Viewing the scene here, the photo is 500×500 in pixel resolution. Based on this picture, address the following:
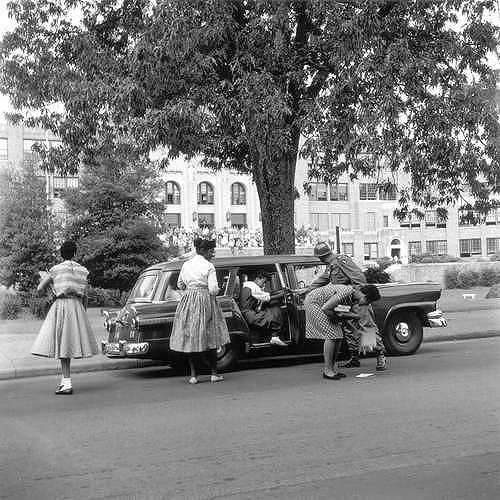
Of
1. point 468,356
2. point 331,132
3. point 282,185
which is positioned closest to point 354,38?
point 331,132

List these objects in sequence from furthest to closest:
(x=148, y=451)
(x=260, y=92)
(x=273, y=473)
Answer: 1. (x=260, y=92)
2. (x=148, y=451)
3. (x=273, y=473)

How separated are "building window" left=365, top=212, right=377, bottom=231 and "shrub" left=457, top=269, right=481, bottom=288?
117 feet

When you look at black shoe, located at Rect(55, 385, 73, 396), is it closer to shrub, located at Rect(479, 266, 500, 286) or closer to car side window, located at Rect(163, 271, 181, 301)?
car side window, located at Rect(163, 271, 181, 301)

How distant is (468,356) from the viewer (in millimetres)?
10727

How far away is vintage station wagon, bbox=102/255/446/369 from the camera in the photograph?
9.68 meters

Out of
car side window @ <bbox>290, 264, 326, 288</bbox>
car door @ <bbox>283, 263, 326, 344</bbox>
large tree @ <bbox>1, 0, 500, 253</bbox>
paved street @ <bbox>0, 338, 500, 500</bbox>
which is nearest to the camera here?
paved street @ <bbox>0, 338, 500, 500</bbox>

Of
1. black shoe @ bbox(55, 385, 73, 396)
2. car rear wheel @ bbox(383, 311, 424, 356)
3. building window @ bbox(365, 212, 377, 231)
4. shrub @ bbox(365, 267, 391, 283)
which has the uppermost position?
building window @ bbox(365, 212, 377, 231)

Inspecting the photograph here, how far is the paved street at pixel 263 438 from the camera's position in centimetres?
451

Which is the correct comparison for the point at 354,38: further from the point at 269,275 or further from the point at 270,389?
the point at 270,389

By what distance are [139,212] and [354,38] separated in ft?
51.5

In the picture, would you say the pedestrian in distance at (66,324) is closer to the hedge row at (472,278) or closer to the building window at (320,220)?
the hedge row at (472,278)

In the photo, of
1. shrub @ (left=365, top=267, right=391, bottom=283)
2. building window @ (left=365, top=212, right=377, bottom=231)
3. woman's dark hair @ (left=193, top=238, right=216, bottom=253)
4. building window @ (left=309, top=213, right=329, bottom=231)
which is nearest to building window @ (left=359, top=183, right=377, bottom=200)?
building window @ (left=365, top=212, right=377, bottom=231)

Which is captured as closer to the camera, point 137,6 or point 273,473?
point 273,473

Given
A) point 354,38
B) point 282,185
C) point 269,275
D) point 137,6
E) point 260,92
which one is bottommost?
point 269,275
